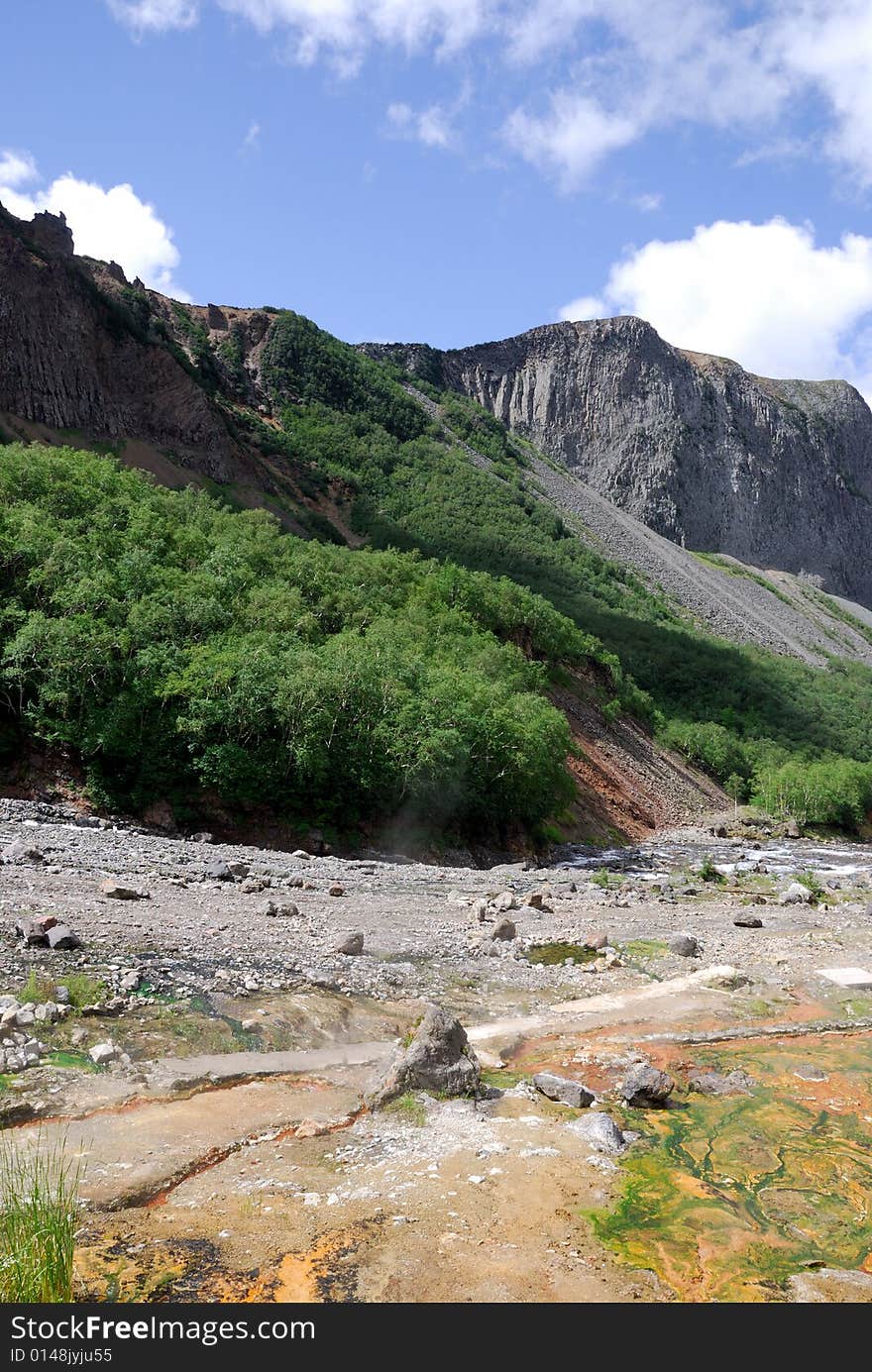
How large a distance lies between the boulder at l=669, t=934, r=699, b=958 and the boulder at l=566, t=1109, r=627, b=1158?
339 inches

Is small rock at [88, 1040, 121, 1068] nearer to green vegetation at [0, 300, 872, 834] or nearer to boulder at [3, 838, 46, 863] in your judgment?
boulder at [3, 838, 46, 863]

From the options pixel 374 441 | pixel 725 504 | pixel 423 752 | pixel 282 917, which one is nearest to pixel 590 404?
pixel 725 504

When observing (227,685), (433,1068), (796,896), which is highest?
(227,685)

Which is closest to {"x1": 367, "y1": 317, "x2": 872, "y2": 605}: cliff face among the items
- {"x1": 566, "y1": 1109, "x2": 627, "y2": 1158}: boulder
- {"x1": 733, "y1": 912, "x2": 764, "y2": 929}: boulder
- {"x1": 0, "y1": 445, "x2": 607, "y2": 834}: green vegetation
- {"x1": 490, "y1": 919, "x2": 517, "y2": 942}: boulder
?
{"x1": 0, "y1": 445, "x2": 607, "y2": 834}: green vegetation

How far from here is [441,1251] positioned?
21.0ft

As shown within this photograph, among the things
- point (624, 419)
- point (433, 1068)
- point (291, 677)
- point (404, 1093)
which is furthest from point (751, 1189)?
point (624, 419)

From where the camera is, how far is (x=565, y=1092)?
9.60m

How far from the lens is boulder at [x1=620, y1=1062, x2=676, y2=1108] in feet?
31.7

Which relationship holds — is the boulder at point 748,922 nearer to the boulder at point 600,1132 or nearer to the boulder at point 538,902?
the boulder at point 538,902

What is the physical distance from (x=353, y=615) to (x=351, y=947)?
3050cm

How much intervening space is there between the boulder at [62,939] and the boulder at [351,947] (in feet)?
13.9

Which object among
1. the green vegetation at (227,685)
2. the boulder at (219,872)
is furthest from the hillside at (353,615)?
the boulder at (219,872)

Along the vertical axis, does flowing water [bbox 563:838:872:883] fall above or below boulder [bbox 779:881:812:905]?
below

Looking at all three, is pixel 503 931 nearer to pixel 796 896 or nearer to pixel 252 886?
pixel 252 886
